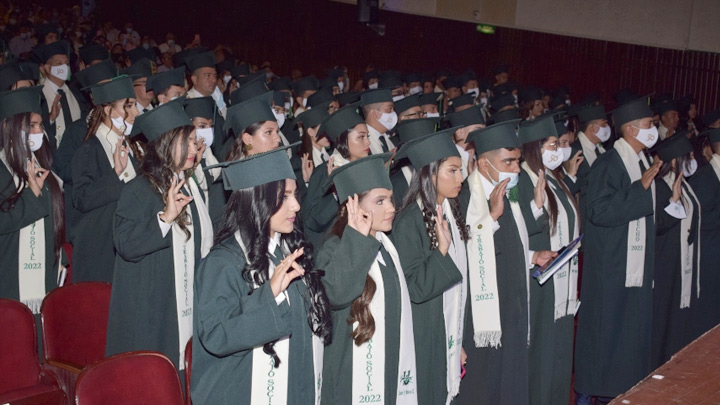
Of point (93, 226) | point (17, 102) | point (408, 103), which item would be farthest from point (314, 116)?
point (17, 102)

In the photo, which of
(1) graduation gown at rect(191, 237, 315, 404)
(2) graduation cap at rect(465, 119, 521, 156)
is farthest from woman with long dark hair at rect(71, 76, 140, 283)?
(2) graduation cap at rect(465, 119, 521, 156)

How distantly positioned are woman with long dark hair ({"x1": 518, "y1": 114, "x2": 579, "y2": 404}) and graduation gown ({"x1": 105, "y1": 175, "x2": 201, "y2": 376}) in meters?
2.53

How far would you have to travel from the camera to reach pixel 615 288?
20.6 ft

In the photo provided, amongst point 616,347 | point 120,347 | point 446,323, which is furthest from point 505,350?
point 120,347

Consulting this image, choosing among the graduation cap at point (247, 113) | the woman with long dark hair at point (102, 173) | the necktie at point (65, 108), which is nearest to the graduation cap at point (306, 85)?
the necktie at point (65, 108)

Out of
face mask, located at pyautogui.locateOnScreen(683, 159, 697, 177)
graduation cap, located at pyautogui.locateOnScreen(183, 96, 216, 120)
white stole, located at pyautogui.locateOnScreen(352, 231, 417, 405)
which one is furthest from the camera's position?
face mask, located at pyautogui.locateOnScreen(683, 159, 697, 177)

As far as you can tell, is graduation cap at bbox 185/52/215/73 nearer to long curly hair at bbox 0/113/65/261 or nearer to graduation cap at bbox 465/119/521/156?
long curly hair at bbox 0/113/65/261

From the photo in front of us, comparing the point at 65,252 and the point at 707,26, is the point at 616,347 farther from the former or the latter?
the point at 707,26

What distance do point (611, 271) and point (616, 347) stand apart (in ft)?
2.02

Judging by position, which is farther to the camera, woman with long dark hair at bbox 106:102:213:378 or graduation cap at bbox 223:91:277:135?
graduation cap at bbox 223:91:277:135

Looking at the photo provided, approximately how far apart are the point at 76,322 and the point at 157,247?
0.78m

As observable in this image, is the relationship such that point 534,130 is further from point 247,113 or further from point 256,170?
point 256,170

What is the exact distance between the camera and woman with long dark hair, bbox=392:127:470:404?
4.28 m

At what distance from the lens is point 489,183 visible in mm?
5266
